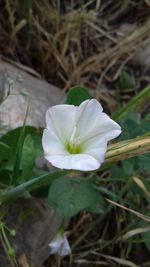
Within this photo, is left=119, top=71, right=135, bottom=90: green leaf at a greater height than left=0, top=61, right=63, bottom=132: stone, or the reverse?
left=0, top=61, right=63, bottom=132: stone

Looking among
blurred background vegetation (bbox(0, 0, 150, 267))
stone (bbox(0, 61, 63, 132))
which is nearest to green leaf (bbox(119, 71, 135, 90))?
blurred background vegetation (bbox(0, 0, 150, 267))

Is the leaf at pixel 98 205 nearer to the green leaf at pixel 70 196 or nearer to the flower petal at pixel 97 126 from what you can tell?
the green leaf at pixel 70 196

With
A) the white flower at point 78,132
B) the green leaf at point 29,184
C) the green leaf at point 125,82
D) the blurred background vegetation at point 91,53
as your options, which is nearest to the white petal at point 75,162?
the white flower at point 78,132

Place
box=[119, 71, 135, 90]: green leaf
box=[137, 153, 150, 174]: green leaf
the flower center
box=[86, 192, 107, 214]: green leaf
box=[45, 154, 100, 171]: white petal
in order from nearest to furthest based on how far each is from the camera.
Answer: box=[45, 154, 100, 171]: white petal → the flower center → box=[137, 153, 150, 174]: green leaf → box=[86, 192, 107, 214]: green leaf → box=[119, 71, 135, 90]: green leaf

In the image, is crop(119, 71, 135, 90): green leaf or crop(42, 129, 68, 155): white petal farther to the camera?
crop(119, 71, 135, 90): green leaf

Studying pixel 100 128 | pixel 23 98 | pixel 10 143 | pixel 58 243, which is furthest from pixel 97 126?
pixel 23 98

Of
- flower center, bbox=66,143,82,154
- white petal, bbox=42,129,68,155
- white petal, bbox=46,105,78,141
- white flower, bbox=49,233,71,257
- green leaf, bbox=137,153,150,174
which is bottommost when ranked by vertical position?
white flower, bbox=49,233,71,257

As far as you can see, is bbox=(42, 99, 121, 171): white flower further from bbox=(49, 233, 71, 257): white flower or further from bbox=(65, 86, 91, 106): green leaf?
bbox=(49, 233, 71, 257): white flower
